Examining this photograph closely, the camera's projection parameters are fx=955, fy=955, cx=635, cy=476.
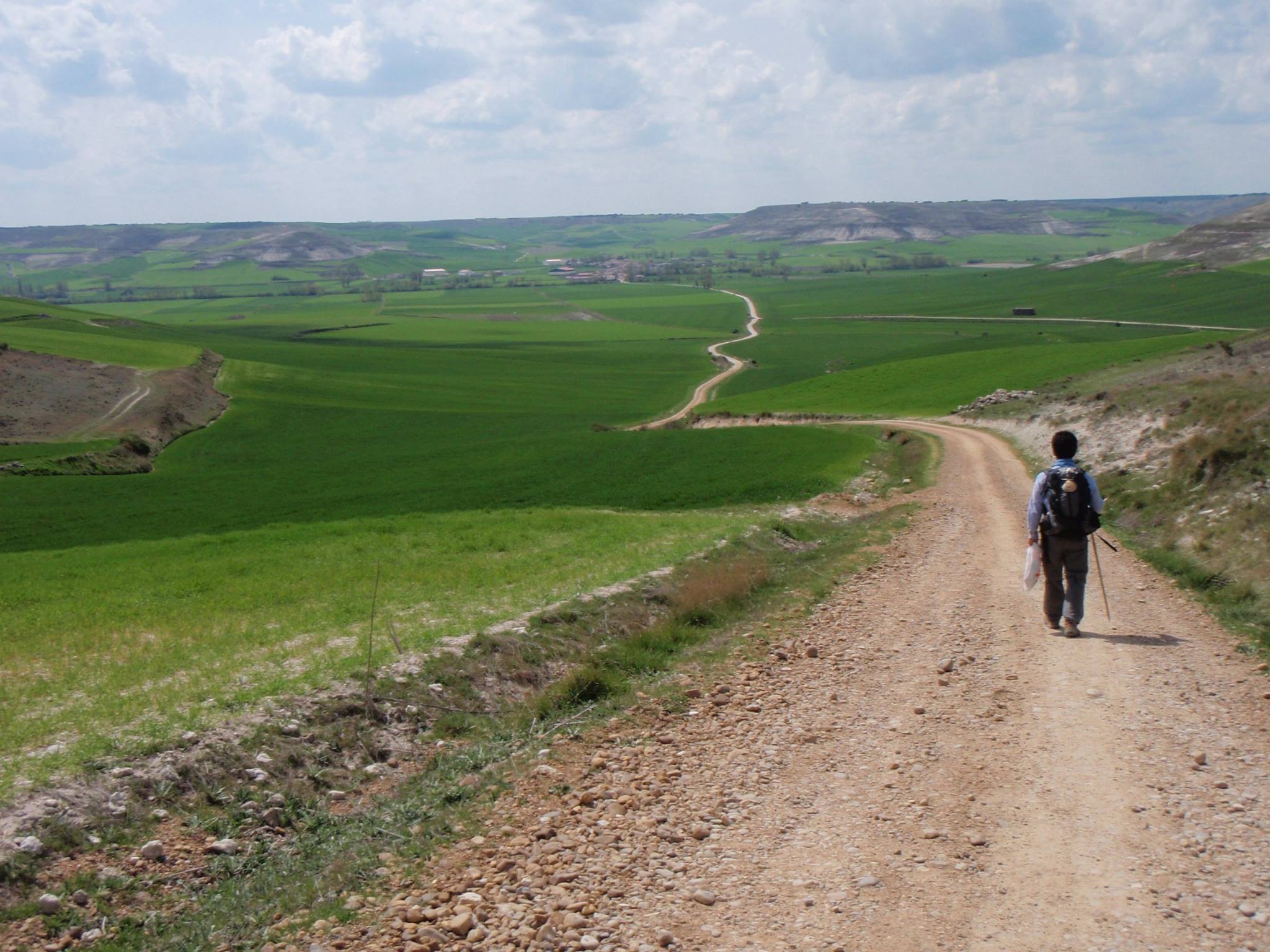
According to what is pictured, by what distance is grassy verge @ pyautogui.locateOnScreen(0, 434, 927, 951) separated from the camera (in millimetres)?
8898

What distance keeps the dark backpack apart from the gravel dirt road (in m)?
1.45

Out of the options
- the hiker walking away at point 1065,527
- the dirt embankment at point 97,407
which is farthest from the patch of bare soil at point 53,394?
the hiker walking away at point 1065,527

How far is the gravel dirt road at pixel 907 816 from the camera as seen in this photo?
702 centimetres

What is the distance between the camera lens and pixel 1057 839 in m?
7.82

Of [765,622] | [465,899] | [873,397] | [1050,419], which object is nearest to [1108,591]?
[765,622]

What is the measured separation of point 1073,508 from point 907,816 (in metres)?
6.46

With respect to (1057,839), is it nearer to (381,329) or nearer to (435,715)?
(435,715)

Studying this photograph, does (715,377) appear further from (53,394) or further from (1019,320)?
(53,394)

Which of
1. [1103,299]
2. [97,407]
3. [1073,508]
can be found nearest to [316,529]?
[1073,508]

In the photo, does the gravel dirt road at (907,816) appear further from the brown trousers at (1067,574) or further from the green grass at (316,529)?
the green grass at (316,529)

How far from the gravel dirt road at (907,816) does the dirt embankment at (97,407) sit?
172 ft

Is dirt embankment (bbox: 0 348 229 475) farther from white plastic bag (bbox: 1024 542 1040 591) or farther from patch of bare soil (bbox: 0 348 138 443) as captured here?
white plastic bag (bbox: 1024 542 1040 591)

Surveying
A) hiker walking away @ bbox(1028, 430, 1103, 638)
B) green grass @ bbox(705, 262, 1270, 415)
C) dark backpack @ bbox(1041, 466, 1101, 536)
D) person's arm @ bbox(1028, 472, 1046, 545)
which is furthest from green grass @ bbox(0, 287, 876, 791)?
green grass @ bbox(705, 262, 1270, 415)

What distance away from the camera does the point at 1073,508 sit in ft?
43.2
